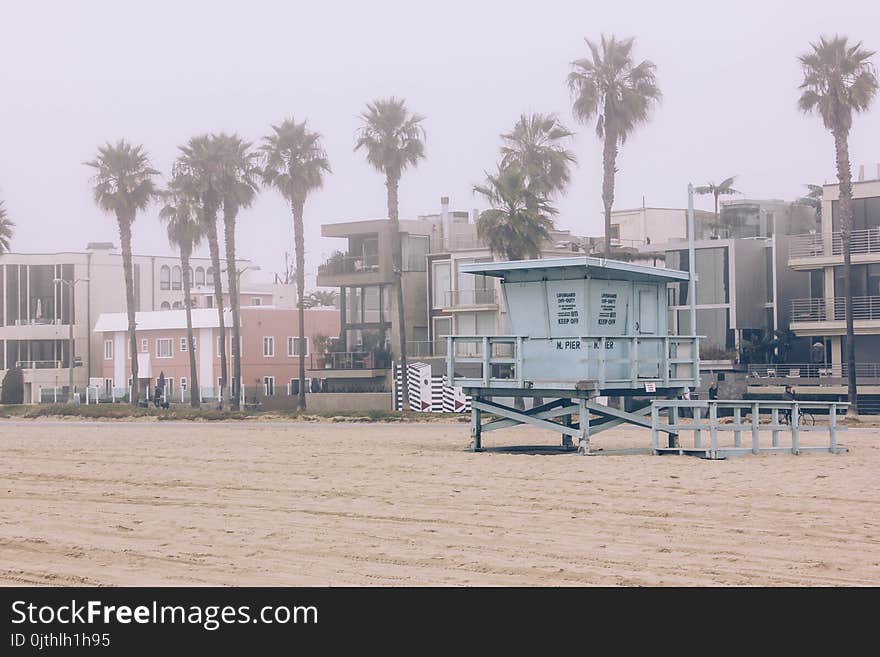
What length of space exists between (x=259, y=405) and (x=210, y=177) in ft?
38.6

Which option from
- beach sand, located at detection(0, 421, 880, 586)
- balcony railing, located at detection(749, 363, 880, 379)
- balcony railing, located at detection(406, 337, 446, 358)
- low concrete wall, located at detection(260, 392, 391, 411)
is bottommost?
low concrete wall, located at detection(260, 392, 391, 411)

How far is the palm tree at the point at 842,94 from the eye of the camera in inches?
1969

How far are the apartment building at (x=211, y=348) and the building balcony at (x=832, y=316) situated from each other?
2957 cm

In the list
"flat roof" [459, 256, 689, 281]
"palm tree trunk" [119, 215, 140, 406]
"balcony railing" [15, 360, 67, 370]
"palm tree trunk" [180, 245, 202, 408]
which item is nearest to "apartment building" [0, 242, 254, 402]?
"balcony railing" [15, 360, 67, 370]

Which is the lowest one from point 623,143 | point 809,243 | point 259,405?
point 259,405

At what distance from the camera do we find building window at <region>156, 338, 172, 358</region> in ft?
270

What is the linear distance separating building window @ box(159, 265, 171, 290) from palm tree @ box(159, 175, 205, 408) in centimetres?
2879

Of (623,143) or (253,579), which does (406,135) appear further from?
(253,579)

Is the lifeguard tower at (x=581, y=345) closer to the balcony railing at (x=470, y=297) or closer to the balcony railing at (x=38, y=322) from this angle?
the balcony railing at (x=470, y=297)

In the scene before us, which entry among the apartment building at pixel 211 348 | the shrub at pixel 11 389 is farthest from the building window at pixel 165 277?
the shrub at pixel 11 389

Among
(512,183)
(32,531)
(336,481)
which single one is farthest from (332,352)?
(32,531)

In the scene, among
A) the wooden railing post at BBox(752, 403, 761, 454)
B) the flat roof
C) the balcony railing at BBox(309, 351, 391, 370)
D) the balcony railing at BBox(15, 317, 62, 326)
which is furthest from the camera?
the balcony railing at BBox(15, 317, 62, 326)

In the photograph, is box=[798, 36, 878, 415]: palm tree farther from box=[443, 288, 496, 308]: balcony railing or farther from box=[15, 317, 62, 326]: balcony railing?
box=[15, 317, 62, 326]: balcony railing

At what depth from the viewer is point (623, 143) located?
56.2 m
